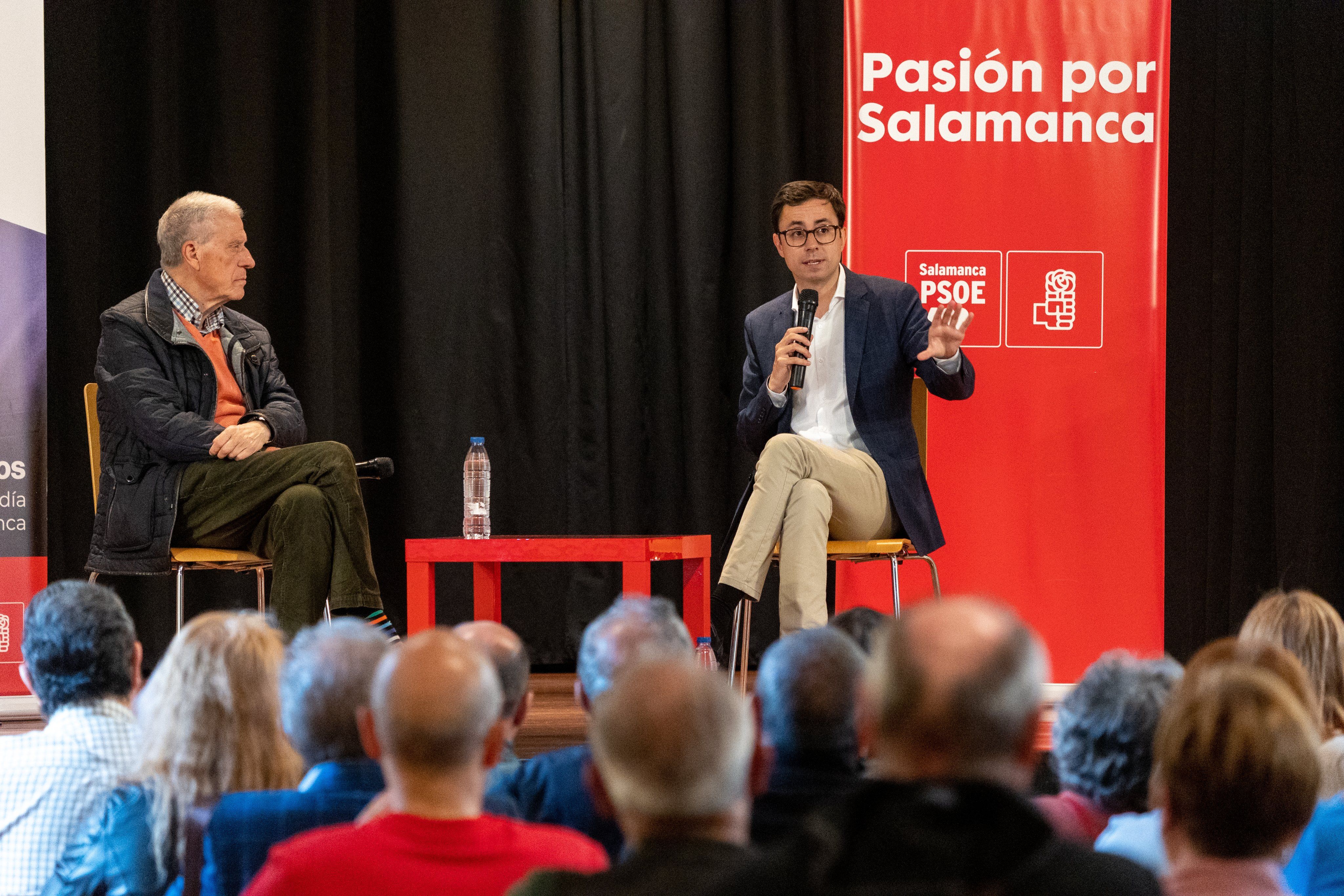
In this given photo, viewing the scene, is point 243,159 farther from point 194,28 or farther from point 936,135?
point 936,135

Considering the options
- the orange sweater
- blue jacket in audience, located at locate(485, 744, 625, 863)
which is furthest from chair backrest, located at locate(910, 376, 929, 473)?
blue jacket in audience, located at locate(485, 744, 625, 863)

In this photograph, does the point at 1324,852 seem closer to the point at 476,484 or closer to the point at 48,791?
the point at 48,791

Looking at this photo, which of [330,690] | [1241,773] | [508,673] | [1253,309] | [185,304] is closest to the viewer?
[1241,773]

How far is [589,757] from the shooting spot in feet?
5.34

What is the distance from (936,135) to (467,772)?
350 centimetres

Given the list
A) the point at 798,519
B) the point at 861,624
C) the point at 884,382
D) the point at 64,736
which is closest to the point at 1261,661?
the point at 861,624

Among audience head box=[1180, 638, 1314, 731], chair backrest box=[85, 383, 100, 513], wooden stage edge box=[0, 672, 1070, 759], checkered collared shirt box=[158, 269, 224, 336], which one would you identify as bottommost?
wooden stage edge box=[0, 672, 1070, 759]

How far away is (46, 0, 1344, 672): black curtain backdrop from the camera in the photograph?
4684 mm

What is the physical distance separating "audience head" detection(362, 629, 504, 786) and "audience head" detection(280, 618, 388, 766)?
0.32m

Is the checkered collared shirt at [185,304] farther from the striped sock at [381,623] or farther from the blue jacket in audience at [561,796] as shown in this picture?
the blue jacket in audience at [561,796]

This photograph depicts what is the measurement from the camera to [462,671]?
130 cm

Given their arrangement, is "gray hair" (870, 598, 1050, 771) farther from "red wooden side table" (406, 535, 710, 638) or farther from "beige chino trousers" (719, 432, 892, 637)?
"beige chino trousers" (719, 432, 892, 637)

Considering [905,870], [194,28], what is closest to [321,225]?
[194,28]

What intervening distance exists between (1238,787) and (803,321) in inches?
103
